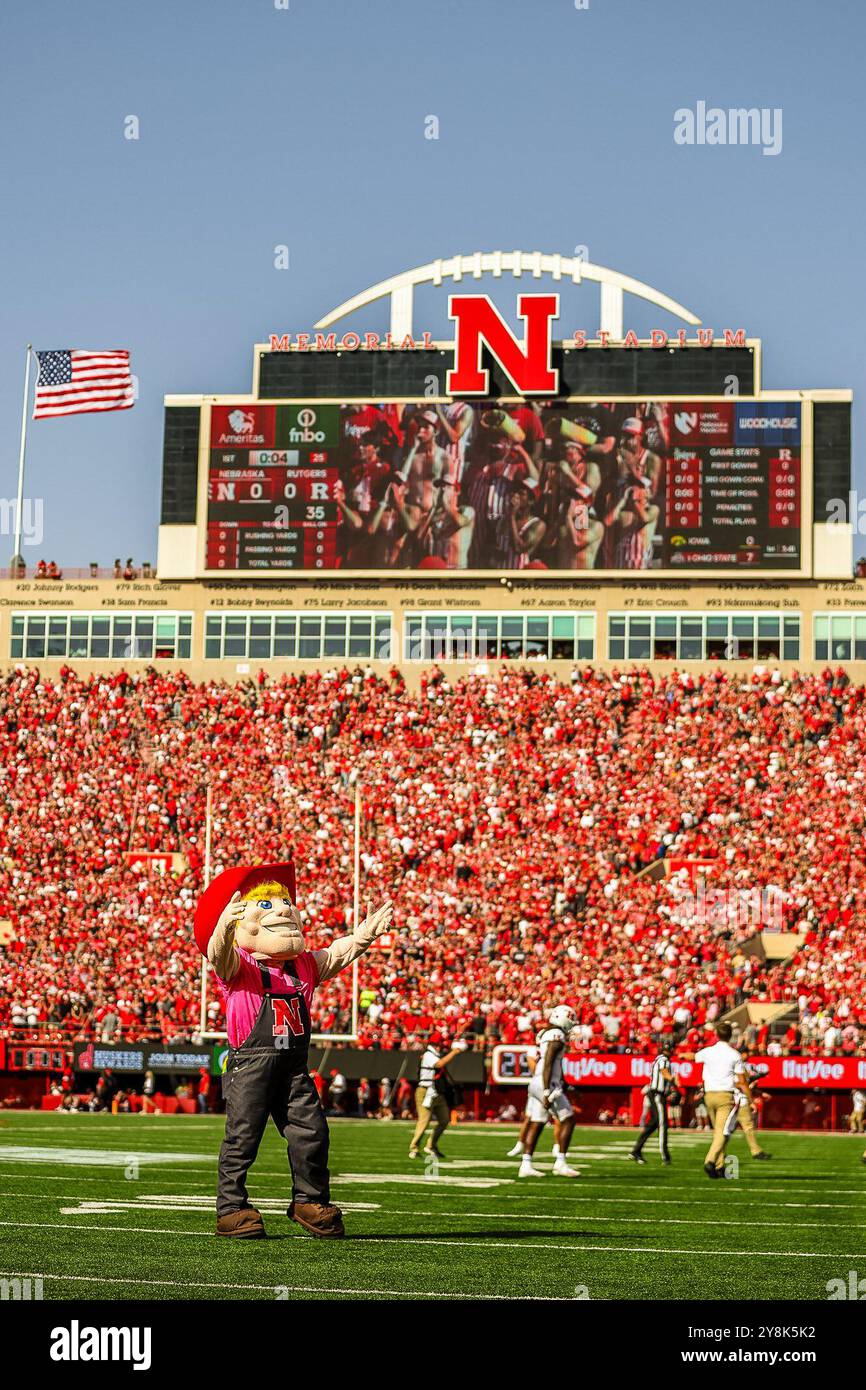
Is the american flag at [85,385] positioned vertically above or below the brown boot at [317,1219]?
above

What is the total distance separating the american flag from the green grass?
3160 centimetres

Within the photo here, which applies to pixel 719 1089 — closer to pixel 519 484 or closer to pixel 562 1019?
pixel 562 1019

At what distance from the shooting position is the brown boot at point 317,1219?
11.9 meters

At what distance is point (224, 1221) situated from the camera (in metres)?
11.8

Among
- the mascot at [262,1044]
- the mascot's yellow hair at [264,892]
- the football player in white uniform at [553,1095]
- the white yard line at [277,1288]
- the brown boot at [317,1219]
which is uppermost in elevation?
the mascot's yellow hair at [264,892]

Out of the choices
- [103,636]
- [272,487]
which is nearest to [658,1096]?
[272,487]

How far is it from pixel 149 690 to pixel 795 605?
18193mm

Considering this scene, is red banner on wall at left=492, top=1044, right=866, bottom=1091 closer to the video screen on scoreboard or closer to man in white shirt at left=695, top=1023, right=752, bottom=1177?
man in white shirt at left=695, top=1023, right=752, bottom=1177

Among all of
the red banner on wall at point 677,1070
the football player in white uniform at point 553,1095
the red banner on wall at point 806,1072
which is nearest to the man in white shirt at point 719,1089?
the football player in white uniform at point 553,1095

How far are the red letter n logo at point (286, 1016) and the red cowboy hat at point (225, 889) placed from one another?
0.55 m

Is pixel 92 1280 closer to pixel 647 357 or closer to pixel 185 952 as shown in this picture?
pixel 185 952

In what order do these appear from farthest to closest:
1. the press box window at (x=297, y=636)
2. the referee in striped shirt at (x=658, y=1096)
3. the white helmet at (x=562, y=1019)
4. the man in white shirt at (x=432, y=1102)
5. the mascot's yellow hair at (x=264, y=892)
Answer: the press box window at (x=297, y=636)
the referee in striped shirt at (x=658, y=1096)
the man in white shirt at (x=432, y=1102)
the white helmet at (x=562, y=1019)
the mascot's yellow hair at (x=264, y=892)

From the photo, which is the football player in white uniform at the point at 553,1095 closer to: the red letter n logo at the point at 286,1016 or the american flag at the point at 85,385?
the red letter n logo at the point at 286,1016

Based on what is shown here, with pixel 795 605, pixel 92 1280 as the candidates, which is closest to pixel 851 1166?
pixel 92 1280
